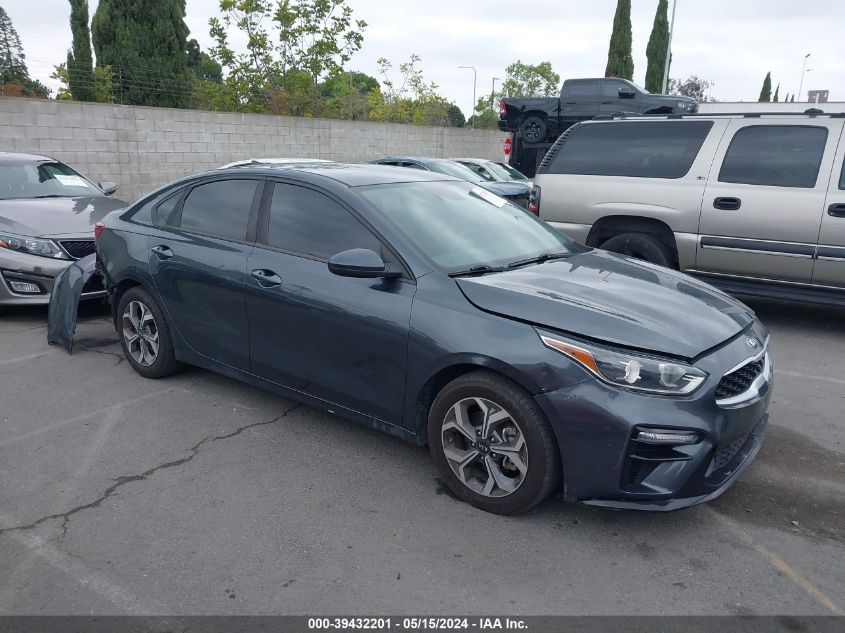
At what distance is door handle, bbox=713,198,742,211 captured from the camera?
654 centimetres

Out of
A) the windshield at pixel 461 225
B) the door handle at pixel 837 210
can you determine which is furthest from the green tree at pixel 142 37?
the door handle at pixel 837 210

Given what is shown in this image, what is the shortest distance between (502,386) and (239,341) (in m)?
1.93

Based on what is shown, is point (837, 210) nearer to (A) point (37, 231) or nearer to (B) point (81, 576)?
(B) point (81, 576)

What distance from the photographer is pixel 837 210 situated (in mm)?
6113

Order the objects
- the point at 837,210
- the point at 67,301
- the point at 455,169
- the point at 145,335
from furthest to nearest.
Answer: the point at 455,169 < the point at 837,210 < the point at 67,301 < the point at 145,335

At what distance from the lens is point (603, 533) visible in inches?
129

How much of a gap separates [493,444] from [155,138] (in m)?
15.1

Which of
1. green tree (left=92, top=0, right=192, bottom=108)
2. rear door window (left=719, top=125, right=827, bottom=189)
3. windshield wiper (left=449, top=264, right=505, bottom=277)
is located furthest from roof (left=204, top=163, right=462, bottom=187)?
green tree (left=92, top=0, right=192, bottom=108)

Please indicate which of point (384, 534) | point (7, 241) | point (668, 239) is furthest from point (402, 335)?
point (7, 241)

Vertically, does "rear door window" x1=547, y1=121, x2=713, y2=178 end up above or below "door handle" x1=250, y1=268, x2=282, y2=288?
above

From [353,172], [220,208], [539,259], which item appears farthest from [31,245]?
[539,259]

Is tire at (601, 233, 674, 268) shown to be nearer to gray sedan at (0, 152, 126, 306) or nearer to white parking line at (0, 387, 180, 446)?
white parking line at (0, 387, 180, 446)

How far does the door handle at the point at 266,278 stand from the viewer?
4.14m

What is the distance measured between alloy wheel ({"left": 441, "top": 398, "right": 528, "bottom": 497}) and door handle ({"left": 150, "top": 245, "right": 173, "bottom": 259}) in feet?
8.04
